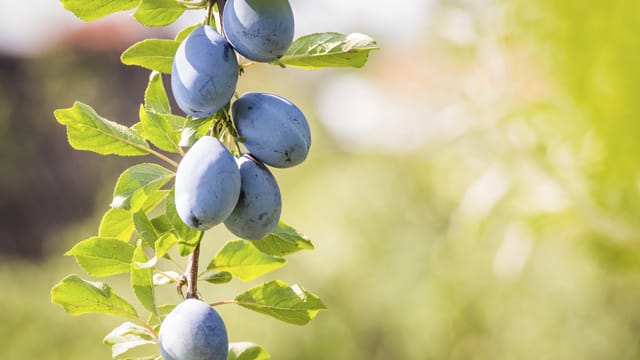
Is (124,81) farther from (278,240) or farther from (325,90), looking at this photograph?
(278,240)

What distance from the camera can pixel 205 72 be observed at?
44cm

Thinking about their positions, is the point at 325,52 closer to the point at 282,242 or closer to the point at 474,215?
the point at 282,242

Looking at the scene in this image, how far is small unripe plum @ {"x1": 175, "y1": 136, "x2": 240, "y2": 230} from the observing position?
448mm

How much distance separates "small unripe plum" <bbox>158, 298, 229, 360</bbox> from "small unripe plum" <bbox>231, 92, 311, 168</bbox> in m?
0.09

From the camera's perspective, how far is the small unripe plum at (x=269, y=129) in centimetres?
48

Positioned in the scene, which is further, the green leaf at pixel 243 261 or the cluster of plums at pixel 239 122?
the green leaf at pixel 243 261

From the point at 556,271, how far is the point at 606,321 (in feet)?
0.78

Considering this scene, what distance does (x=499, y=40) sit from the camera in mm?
2264

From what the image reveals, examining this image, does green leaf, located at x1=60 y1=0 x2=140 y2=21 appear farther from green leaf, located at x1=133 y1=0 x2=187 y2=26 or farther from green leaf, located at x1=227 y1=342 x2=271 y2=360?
green leaf, located at x1=227 y1=342 x2=271 y2=360

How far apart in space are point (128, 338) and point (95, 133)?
13 centimetres

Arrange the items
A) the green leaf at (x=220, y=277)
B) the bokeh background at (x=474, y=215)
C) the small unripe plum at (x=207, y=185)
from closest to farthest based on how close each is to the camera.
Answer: the small unripe plum at (x=207, y=185) < the green leaf at (x=220, y=277) < the bokeh background at (x=474, y=215)

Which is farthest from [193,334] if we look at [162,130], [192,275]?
[162,130]

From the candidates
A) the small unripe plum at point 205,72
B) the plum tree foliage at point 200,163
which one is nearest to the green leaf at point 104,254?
the plum tree foliage at point 200,163

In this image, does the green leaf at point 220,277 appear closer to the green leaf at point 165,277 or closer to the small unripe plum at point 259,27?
the green leaf at point 165,277
